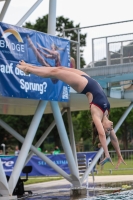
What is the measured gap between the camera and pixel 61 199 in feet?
57.5

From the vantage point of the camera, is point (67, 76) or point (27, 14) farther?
point (27, 14)

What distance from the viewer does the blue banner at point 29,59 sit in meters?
17.2

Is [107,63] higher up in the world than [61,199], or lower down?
higher up

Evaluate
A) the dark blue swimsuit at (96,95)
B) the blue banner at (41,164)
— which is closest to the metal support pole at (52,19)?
the dark blue swimsuit at (96,95)

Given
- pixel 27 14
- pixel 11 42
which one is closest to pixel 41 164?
pixel 27 14

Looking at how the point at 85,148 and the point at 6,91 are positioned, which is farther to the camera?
the point at 85,148

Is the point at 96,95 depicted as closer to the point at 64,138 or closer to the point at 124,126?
the point at 64,138

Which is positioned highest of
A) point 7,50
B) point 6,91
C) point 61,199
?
point 7,50

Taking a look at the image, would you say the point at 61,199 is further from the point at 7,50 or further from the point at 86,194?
the point at 7,50

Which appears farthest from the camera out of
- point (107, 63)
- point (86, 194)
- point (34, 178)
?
point (34, 178)

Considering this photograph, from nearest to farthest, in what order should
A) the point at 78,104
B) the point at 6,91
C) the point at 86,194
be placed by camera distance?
the point at 6,91, the point at 86,194, the point at 78,104

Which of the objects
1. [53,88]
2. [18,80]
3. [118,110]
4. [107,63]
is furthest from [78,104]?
[118,110]

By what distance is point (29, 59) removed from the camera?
18.0m

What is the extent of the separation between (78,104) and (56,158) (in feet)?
23.3
